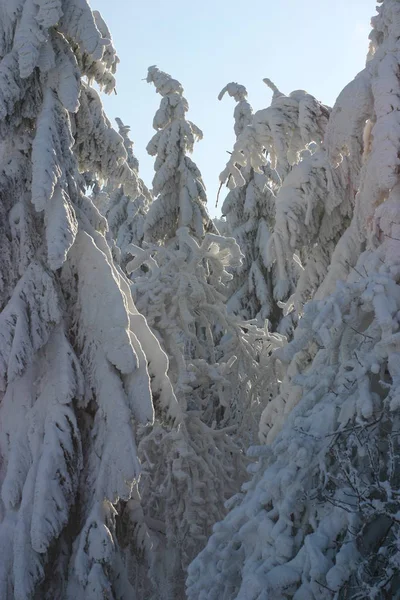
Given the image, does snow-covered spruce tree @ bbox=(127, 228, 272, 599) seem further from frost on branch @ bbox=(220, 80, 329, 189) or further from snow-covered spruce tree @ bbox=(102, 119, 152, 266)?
snow-covered spruce tree @ bbox=(102, 119, 152, 266)

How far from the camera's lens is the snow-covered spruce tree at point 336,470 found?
4.17m

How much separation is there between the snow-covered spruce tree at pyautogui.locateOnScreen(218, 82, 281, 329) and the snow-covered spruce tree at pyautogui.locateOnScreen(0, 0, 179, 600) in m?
12.5

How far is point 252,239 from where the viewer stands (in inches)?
870

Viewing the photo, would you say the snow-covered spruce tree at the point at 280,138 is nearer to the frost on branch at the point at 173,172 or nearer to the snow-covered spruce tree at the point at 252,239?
the frost on branch at the point at 173,172

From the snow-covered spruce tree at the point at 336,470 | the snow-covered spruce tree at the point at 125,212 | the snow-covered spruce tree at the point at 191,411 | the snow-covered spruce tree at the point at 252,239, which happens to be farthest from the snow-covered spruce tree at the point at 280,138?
the snow-covered spruce tree at the point at 125,212

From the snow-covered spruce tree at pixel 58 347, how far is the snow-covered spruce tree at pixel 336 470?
2.79 metres

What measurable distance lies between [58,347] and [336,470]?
→ 457cm

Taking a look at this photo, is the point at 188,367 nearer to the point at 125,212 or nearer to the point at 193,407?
the point at 193,407

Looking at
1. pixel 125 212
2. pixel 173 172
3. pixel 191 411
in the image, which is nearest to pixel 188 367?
pixel 191 411

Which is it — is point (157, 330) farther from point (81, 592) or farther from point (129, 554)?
point (81, 592)

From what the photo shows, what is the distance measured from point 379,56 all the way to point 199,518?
7.21 m

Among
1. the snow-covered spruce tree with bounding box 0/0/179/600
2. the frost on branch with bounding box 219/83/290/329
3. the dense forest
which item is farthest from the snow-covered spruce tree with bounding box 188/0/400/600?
the frost on branch with bounding box 219/83/290/329

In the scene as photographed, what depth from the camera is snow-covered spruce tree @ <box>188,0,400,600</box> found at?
13.7 ft

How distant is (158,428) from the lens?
11.1 m
